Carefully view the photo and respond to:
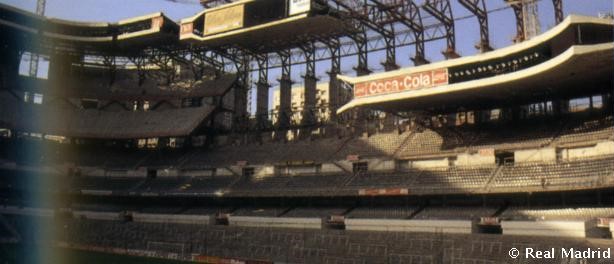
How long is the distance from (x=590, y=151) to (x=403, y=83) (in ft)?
44.8

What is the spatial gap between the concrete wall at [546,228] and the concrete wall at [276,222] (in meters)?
15.3

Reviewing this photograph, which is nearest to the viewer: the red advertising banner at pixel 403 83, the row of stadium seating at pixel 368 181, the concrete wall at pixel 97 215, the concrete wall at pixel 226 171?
the row of stadium seating at pixel 368 181

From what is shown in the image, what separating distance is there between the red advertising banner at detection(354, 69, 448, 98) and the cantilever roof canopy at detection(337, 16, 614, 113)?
205mm

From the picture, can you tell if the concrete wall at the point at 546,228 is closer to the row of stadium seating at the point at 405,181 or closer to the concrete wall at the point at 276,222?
the row of stadium seating at the point at 405,181

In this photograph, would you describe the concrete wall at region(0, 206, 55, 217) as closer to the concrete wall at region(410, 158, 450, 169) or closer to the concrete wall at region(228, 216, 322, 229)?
the concrete wall at region(228, 216, 322, 229)

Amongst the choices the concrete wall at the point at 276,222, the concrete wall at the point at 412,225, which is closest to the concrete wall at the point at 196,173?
the concrete wall at the point at 276,222

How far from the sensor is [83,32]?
64812 mm

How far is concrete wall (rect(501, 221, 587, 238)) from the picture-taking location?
31.8 meters

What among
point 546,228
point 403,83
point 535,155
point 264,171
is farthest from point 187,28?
point 546,228

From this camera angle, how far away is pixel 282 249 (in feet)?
133

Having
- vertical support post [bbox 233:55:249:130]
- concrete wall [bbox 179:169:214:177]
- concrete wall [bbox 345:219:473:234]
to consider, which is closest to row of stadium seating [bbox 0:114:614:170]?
concrete wall [bbox 179:169:214:177]

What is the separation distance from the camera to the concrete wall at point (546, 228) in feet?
104

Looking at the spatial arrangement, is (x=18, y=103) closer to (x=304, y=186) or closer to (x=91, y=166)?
(x=91, y=166)

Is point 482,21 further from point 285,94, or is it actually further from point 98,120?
point 98,120
